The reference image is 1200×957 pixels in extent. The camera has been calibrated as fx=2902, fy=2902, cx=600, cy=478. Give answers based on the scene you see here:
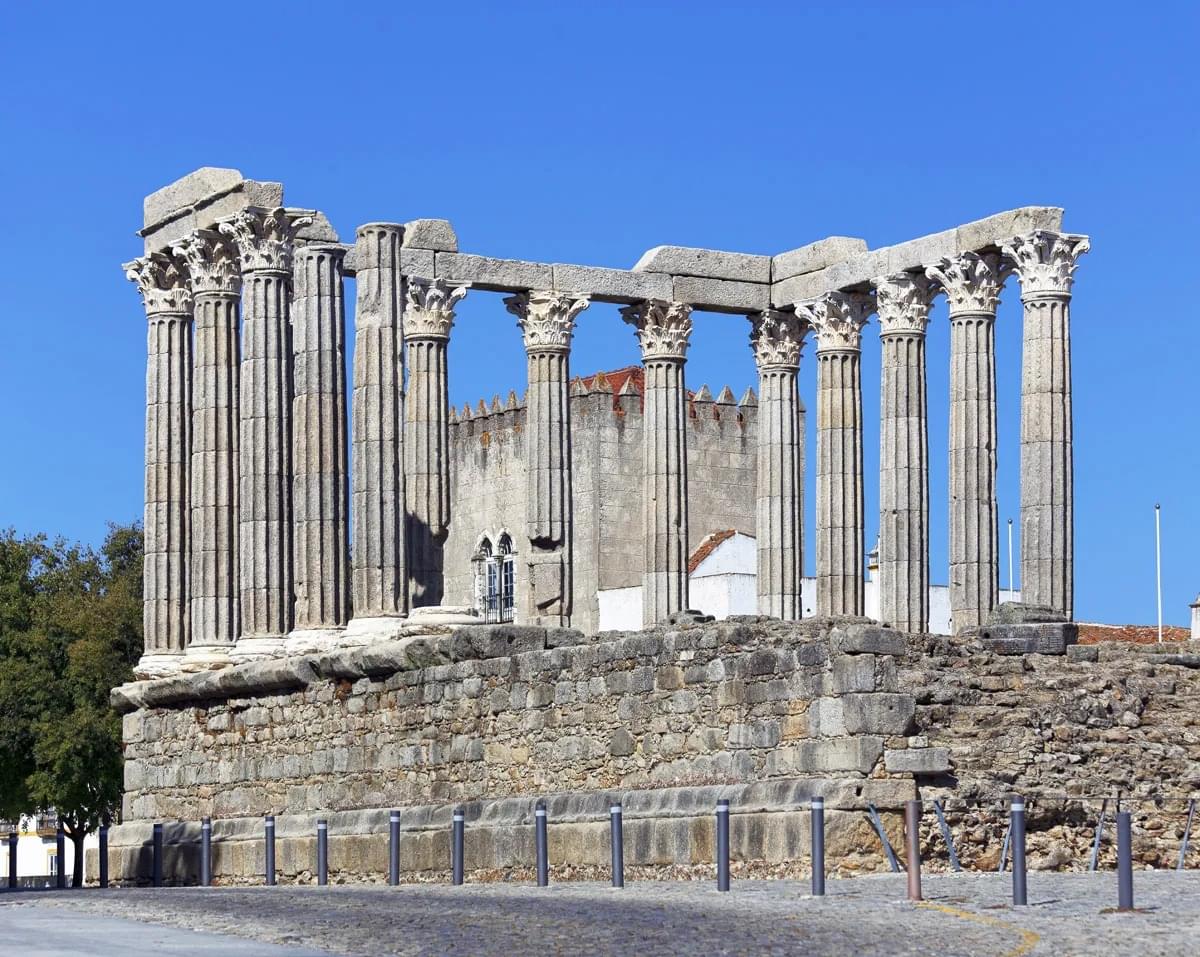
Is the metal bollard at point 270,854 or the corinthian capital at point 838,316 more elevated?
the corinthian capital at point 838,316

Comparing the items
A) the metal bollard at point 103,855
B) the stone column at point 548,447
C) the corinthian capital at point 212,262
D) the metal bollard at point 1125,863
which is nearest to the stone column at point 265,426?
the corinthian capital at point 212,262

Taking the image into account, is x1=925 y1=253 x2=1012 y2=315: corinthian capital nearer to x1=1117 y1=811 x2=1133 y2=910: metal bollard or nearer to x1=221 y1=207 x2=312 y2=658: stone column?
x1=221 y1=207 x2=312 y2=658: stone column

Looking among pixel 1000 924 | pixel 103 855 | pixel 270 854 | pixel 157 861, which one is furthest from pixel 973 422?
pixel 1000 924

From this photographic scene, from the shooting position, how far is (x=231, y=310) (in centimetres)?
3656

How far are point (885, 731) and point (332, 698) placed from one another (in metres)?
11.0

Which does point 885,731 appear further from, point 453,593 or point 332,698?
point 453,593

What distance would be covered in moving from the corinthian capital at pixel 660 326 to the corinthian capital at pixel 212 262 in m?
6.82

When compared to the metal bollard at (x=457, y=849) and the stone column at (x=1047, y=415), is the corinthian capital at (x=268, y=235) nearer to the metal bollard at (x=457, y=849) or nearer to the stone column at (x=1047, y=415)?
the stone column at (x=1047, y=415)

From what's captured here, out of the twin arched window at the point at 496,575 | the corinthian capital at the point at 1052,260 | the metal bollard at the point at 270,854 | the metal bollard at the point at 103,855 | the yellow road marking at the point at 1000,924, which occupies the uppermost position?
the corinthian capital at the point at 1052,260

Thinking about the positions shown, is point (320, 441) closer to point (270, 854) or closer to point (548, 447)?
point (548, 447)

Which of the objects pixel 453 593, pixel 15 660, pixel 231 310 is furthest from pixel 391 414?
pixel 453 593

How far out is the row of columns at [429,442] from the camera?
3506cm

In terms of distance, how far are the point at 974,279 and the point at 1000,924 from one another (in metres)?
21.4

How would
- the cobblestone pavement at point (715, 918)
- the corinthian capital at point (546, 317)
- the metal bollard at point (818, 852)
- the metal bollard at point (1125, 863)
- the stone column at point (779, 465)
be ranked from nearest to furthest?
1. the cobblestone pavement at point (715, 918)
2. the metal bollard at point (1125, 863)
3. the metal bollard at point (818, 852)
4. the corinthian capital at point (546, 317)
5. the stone column at point (779, 465)
